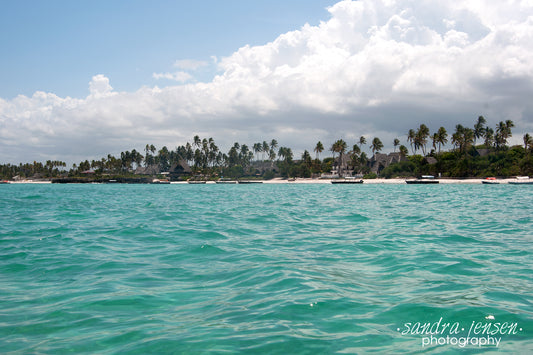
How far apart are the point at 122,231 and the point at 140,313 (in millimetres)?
10941

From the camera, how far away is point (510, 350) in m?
4.53

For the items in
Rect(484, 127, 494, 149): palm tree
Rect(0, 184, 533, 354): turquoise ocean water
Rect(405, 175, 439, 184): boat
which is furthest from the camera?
Rect(484, 127, 494, 149): palm tree

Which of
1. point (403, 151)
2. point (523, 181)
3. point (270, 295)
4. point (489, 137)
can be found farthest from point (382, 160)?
point (270, 295)

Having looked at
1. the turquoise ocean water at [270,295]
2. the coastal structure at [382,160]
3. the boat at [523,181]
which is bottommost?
the turquoise ocean water at [270,295]

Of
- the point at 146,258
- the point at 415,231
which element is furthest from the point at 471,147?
the point at 146,258

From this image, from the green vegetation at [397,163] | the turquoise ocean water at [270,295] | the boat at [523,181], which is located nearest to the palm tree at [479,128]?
the green vegetation at [397,163]

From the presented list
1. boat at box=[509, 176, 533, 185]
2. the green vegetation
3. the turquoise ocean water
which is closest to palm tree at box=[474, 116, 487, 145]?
the green vegetation

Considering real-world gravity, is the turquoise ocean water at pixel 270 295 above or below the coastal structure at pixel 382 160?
below

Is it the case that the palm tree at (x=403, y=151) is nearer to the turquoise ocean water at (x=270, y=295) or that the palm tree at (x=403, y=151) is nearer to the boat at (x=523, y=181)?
the boat at (x=523, y=181)

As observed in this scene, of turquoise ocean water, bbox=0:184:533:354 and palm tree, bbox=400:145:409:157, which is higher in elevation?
palm tree, bbox=400:145:409:157

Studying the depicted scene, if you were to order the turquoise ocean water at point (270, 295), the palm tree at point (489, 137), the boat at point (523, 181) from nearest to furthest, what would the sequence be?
1. the turquoise ocean water at point (270, 295)
2. the boat at point (523, 181)
3. the palm tree at point (489, 137)

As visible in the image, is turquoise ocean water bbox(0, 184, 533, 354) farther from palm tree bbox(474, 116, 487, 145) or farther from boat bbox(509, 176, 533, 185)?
palm tree bbox(474, 116, 487, 145)

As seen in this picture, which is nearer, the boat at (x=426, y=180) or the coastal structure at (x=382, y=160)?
the boat at (x=426, y=180)

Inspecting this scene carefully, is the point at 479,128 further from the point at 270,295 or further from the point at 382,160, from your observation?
the point at 270,295
